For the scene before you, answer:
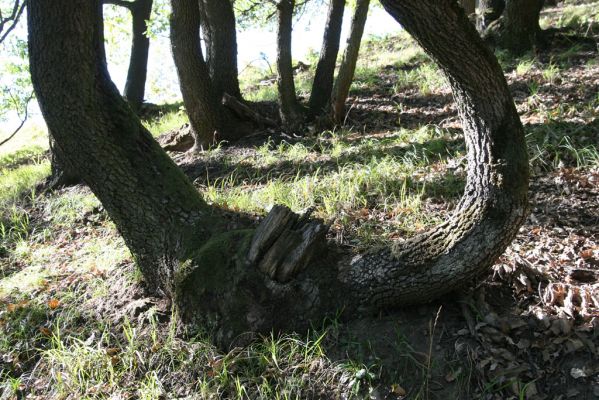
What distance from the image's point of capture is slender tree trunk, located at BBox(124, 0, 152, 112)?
436 inches

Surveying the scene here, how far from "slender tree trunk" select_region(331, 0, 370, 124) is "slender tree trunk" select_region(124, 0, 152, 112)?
557cm

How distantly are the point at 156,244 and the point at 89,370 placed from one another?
1.03 meters

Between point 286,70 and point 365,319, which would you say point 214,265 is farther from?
point 286,70

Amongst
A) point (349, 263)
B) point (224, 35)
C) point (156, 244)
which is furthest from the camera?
point (224, 35)

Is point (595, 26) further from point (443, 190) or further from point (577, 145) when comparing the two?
point (443, 190)

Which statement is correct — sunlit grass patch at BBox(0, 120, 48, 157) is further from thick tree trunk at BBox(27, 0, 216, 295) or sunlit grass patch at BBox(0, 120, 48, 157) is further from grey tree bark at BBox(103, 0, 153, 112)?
thick tree trunk at BBox(27, 0, 216, 295)

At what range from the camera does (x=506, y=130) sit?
2896 mm

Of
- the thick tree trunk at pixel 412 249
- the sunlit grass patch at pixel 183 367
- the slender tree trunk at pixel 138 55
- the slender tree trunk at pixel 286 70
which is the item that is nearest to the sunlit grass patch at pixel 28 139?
the slender tree trunk at pixel 138 55

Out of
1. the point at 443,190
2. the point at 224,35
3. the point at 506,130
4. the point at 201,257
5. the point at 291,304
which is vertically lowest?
the point at 291,304

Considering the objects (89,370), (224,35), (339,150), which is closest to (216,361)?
(89,370)

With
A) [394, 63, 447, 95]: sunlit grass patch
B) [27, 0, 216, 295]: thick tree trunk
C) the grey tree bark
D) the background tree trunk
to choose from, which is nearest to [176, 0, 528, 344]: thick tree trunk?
[27, 0, 216, 295]: thick tree trunk

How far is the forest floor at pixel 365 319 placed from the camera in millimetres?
3051

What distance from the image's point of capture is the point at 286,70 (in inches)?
299

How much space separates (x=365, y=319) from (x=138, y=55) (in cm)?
980
